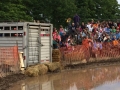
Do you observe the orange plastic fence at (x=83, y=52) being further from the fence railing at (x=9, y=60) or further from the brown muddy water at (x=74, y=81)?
the fence railing at (x=9, y=60)

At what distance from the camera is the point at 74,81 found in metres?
14.8

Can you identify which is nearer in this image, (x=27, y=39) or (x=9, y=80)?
(x=9, y=80)

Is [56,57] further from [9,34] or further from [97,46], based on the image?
[97,46]

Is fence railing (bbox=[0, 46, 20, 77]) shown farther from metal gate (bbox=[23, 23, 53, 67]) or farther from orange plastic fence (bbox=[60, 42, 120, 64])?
orange plastic fence (bbox=[60, 42, 120, 64])

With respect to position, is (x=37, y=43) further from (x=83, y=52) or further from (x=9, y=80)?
(x=83, y=52)

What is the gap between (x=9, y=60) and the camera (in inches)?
599

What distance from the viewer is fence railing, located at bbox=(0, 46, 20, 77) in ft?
48.5

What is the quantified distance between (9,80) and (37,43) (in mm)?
3676

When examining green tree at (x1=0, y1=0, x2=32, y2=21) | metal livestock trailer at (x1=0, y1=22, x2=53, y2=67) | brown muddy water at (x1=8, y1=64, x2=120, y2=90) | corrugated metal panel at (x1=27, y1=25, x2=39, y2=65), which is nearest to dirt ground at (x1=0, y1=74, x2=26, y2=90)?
brown muddy water at (x1=8, y1=64, x2=120, y2=90)

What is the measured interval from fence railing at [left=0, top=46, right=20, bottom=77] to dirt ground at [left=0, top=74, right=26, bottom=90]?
315 mm

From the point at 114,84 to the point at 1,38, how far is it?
6.18 m

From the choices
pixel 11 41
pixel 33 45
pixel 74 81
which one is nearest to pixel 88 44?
pixel 33 45

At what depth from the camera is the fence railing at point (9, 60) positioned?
14.8 meters

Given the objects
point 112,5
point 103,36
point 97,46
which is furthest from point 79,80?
point 112,5
